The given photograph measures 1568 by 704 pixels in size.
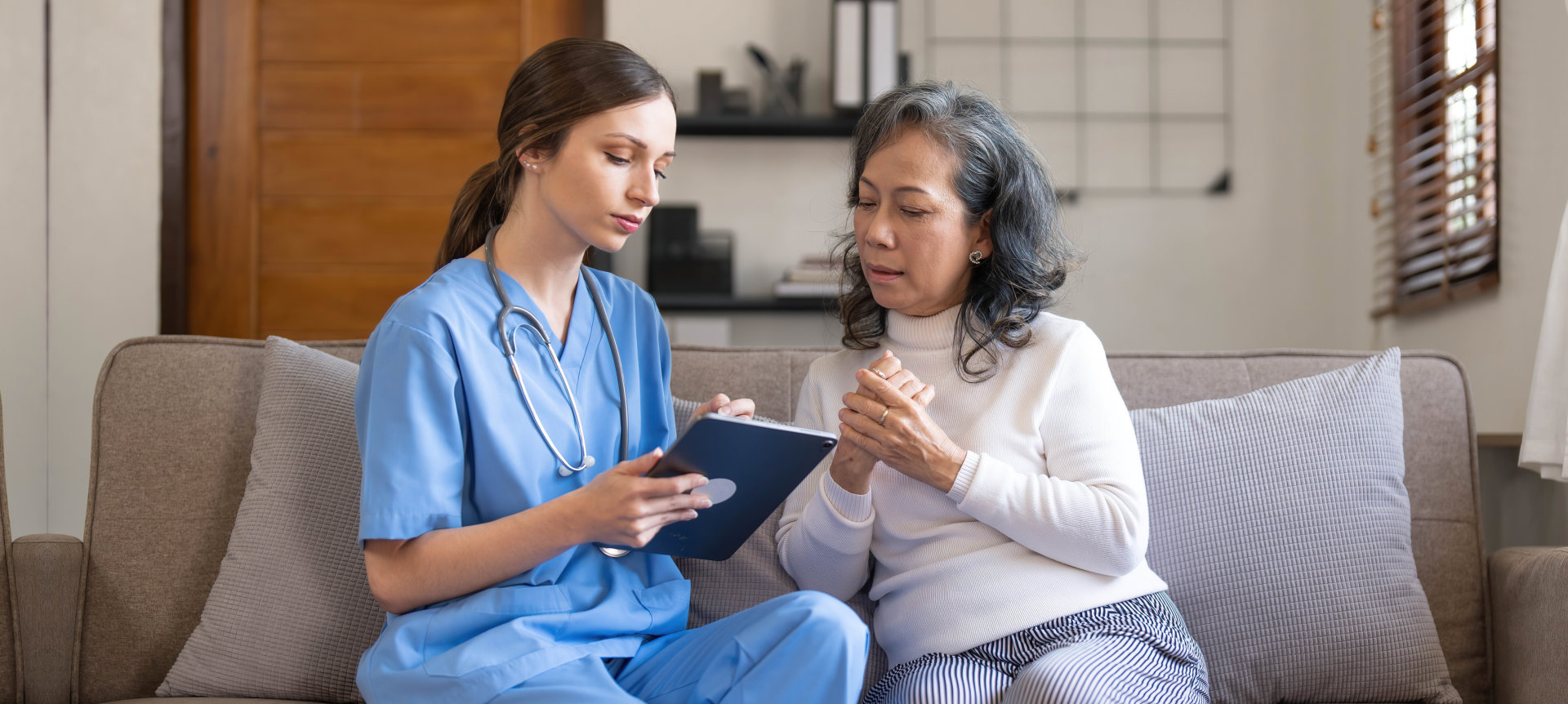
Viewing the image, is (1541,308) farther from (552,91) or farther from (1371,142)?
(552,91)

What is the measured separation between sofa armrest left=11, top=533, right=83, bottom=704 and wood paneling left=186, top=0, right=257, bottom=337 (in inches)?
68.9

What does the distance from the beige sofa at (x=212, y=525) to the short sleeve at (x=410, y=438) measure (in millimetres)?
504

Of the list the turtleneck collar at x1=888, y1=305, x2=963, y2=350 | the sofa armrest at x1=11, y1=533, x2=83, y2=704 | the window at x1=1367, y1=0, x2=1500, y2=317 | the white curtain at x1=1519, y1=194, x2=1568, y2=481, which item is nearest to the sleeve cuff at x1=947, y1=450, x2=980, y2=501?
the turtleneck collar at x1=888, y1=305, x2=963, y2=350

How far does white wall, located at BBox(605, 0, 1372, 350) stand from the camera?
3.14m

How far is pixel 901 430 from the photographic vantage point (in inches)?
49.9

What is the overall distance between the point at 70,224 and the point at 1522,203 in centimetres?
336

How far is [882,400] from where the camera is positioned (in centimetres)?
128

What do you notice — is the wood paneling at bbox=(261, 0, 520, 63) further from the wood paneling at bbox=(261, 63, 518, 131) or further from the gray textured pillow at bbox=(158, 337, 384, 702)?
the gray textured pillow at bbox=(158, 337, 384, 702)

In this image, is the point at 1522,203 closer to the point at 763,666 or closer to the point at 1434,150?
the point at 1434,150

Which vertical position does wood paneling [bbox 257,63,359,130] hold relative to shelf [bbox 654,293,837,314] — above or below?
above

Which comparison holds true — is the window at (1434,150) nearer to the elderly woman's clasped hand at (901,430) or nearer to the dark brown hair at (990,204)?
the dark brown hair at (990,204)

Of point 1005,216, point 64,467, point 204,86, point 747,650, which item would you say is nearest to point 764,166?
point 204,86

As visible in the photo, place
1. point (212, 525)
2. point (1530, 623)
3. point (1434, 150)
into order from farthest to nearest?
point (1434, 150) → point (212, 525) → point (1530, 623)

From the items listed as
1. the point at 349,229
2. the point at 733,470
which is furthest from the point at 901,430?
the point at 349,229
